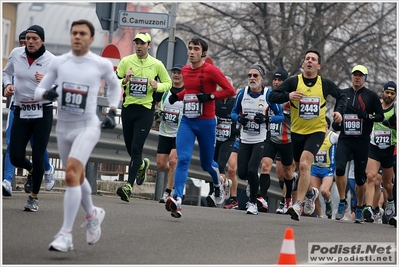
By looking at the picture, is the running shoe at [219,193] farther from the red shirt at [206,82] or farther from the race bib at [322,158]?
the race bib at [322,158]

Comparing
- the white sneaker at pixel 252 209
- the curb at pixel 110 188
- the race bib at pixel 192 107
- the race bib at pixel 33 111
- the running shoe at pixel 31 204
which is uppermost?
the race bib at pixel 192 107

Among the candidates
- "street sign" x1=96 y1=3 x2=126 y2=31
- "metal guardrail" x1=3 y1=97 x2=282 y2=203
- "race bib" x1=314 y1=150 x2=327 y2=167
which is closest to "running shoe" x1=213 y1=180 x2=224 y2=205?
"metal guardrail" x1=3 y1=97 x2=282 y2=203

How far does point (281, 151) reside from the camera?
16.3m

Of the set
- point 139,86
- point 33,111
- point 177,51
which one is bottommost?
point 33,111

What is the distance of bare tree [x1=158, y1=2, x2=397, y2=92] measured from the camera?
106 ft

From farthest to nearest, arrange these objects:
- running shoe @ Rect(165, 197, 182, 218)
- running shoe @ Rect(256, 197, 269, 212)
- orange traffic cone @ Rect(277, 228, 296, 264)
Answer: running shoe @ Rect(256, 197, 269, 212)
running shoe @ Rect(165, 197, 182, 218)
orange traffic cone @ Rect(277, 228, 296, 264)

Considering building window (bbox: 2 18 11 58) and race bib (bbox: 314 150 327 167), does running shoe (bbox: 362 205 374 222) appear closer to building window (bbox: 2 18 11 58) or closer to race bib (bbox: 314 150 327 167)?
race bib (bbox: 314 150 327 167)

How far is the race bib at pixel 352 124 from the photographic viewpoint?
14.8 meters

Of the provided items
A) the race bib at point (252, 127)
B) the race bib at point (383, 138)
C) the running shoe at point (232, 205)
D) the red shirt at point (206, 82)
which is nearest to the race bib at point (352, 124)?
the race bib at point (383, 138)

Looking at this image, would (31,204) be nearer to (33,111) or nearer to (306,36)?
(33,111)

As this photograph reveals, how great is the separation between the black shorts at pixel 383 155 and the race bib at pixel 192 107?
398 cm

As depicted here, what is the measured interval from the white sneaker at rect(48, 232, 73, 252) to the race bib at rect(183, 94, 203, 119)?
3870 millimetres

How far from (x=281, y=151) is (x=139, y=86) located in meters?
2.72

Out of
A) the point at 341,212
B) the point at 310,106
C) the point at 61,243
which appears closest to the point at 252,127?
the point at 310,106
